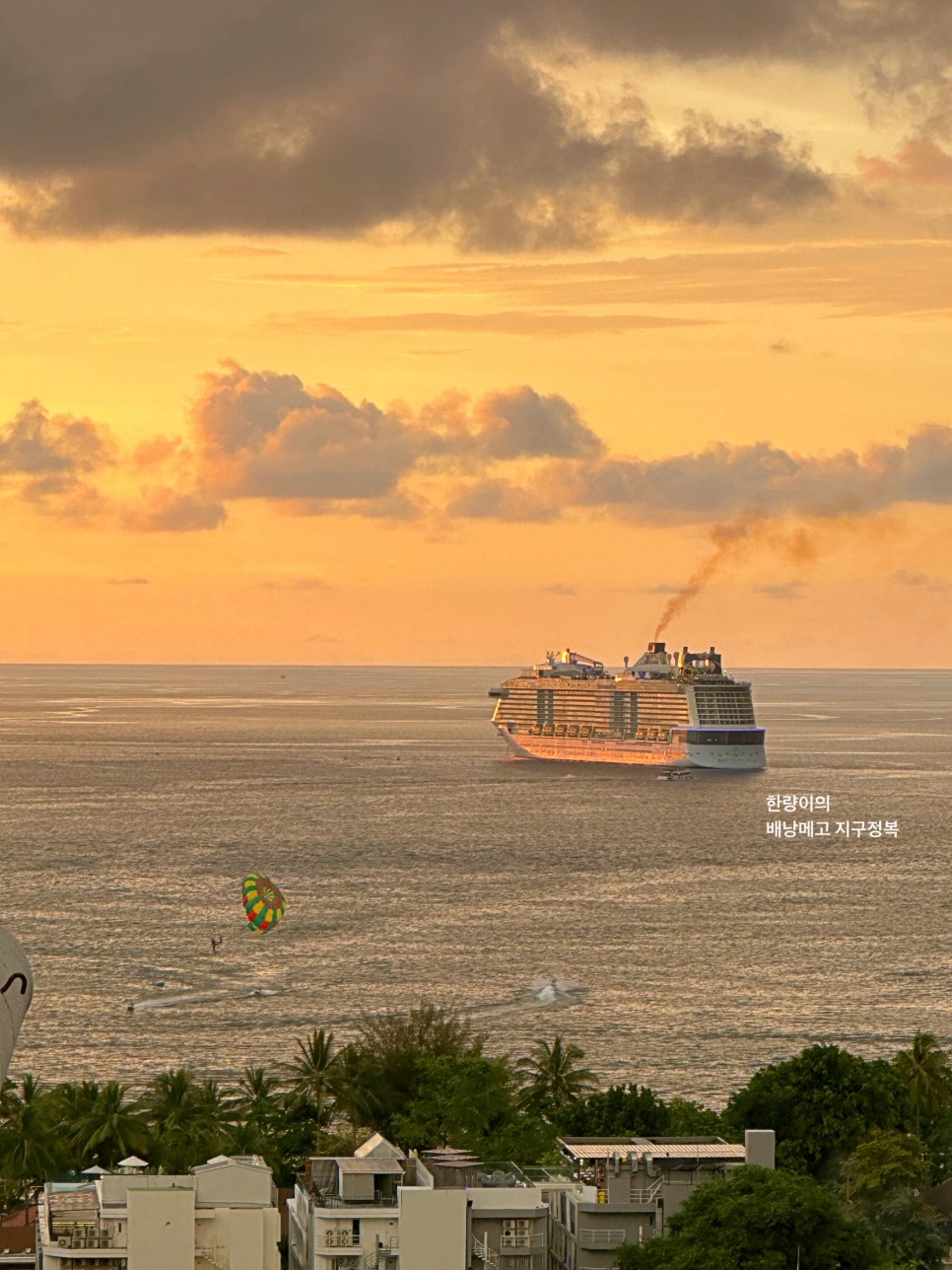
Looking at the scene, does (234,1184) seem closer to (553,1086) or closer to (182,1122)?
(182,1122)

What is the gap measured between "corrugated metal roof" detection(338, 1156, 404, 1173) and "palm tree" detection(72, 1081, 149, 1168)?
13.8 meters

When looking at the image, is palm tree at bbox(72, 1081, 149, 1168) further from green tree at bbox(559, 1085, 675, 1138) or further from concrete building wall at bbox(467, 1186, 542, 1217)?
concrete building wall at bbox(467, 1186, 542, 1217)

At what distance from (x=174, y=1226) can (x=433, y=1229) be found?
5.92 m

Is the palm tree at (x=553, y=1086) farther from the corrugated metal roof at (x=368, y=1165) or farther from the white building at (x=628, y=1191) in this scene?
the corrugated metal roof at (x=368, y=1165)

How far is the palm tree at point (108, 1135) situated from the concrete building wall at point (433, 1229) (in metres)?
17.2

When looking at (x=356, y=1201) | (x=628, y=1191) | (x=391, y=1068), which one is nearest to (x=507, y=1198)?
(x=628, y=1191)

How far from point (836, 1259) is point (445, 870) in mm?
125190

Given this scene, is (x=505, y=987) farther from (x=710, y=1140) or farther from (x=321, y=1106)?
(x=710, y=1140)

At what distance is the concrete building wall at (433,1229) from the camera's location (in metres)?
46.0

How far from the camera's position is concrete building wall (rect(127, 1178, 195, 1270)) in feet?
150

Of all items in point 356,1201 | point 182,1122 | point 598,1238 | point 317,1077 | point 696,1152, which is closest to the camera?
point 356,1201

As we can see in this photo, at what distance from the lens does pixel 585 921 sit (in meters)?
144

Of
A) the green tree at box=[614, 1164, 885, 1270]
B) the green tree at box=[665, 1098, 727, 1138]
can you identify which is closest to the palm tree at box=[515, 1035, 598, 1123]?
the green tree at box=[665, 1098, 727, 1138]

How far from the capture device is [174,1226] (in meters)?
46.0
